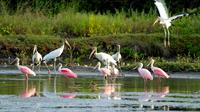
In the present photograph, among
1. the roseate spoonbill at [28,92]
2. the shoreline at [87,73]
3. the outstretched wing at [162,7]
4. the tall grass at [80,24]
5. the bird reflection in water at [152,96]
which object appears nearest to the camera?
the bird reflection in water at [152,96]

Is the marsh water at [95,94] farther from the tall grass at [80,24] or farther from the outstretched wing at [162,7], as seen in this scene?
the outstretched wing at [162,7]

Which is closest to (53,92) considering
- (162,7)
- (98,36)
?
(98,36)

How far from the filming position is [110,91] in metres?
22.2

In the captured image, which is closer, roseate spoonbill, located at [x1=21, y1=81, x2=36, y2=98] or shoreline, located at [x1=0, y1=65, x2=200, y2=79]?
roseate spoonbill, located at [x1=21, y1=81, x2=36, y2=98]

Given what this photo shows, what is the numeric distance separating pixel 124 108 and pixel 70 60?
1443cm

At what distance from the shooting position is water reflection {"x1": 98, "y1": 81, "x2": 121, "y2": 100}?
20828 millimetres

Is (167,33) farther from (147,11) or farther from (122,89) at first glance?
(122,89)

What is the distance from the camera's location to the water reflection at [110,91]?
20.8 m

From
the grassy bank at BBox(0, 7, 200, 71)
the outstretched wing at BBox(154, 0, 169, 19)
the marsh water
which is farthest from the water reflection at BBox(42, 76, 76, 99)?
the outstretched wing at BBox(154, 0, 169, 19)

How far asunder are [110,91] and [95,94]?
3.30 feet

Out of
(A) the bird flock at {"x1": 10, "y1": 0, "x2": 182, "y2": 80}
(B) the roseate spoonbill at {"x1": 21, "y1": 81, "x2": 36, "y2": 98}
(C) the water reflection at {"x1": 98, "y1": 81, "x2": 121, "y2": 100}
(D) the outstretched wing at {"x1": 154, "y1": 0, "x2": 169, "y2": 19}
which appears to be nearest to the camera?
(B) the roseate spoonbill at {"x1": 21, "y1": 81, "x2": 36, "y2": 98}

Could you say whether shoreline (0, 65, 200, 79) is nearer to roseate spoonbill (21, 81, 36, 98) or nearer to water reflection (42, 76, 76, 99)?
water reflection (42, 76, 76, 99)

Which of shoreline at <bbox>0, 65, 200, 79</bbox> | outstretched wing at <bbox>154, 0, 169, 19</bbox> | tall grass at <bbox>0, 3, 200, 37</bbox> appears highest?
outstretched wing at <bbox>154, 0, 169, 19</bbox>

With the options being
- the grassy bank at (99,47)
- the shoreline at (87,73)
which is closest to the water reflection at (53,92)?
the shoreline at (87,73)
